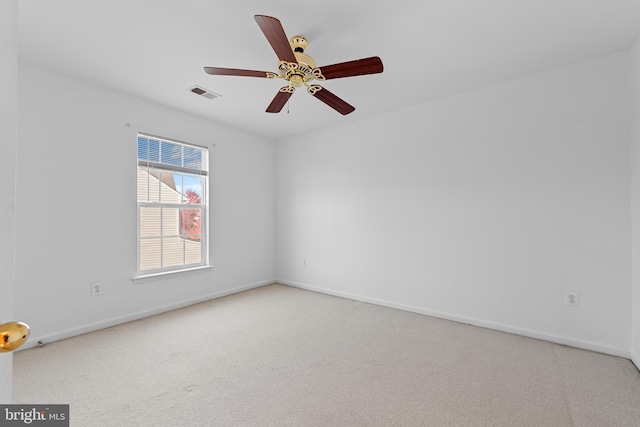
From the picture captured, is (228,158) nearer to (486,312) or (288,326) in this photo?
(288,326)

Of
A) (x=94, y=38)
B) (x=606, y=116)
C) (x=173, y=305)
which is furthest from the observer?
(x=173, y=305)

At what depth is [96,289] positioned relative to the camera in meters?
3.00

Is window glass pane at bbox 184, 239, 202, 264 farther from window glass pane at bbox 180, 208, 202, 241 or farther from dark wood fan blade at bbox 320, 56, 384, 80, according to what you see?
dark wood fan blade at bbox 320, 56, 384, 80

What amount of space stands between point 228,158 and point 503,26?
362cm

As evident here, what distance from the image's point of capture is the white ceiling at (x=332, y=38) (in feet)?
6.48

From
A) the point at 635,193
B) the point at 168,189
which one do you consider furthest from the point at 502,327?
the point at 168,189

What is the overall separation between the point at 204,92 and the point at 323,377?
3134 mm

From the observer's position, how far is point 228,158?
14.3 ft

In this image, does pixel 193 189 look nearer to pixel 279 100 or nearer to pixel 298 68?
pixel 279 100

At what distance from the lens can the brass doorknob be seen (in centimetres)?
43

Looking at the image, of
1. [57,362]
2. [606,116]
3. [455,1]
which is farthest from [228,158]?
[606,116]

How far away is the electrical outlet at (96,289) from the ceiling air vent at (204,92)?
2.33 metres

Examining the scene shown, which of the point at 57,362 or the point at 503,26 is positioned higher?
the point at 503,26

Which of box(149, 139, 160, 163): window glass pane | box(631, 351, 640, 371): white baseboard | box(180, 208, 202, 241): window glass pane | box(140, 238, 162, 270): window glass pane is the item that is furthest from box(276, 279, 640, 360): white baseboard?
box(149, 139, 160, 163): window glass pane
